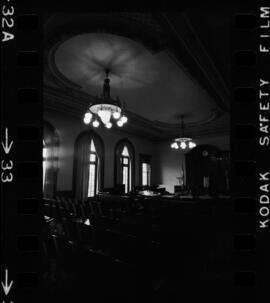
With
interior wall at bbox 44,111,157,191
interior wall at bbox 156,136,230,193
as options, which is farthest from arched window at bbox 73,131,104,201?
interior wall at bbox 156,136,230,193

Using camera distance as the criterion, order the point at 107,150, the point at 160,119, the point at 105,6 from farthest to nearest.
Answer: the point at 107,150, the point at 160,119, the point at 105,6

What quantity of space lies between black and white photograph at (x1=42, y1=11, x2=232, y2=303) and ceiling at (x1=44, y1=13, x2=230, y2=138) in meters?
0.02

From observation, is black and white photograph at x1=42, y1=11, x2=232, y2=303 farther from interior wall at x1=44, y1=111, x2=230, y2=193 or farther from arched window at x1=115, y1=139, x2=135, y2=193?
arched window at x1=115, y1=139, x2=135, y2=193

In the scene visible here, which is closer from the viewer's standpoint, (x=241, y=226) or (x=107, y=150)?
(x=241, y=226)

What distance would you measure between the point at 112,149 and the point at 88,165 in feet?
5.27

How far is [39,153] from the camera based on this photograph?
97 cm

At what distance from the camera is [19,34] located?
3.21 ft

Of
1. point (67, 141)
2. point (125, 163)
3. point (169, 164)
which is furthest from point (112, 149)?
point (169, 164)

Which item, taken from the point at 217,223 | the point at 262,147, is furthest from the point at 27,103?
the point at 217,223

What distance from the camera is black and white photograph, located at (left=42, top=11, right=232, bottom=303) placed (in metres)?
2.07

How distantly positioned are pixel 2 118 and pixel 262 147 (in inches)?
47.8

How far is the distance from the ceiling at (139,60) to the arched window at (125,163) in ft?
8.98

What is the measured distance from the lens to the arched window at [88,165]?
22.2 feet

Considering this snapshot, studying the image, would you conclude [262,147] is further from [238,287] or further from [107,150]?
[107,150]
